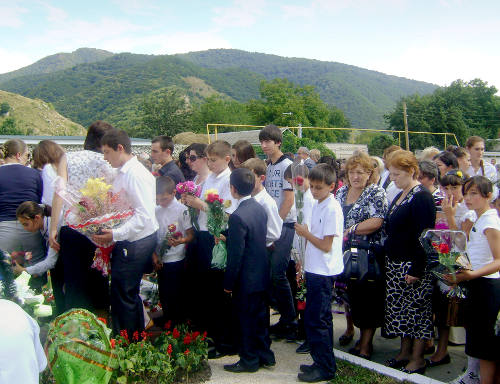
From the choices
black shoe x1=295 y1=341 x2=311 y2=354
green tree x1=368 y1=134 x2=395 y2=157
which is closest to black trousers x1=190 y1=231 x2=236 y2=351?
black shoe x1=295 y1=341 x2=311 y2=354

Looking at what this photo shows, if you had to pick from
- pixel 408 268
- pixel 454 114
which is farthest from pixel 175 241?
pixel 454 114

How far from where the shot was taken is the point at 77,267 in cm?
449

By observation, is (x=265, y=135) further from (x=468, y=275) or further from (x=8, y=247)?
(x=8, y=247)

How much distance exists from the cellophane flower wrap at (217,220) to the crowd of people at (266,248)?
71mm

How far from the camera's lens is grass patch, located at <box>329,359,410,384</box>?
4.00 m

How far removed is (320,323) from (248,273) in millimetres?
802

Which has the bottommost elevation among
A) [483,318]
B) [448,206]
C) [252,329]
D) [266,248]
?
[252,329]

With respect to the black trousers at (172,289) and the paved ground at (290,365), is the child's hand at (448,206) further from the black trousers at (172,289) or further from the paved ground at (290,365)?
the black trousers at (172,289)

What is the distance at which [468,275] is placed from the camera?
3.75 m

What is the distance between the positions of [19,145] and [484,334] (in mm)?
5396

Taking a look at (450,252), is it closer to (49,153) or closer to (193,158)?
(193,158)

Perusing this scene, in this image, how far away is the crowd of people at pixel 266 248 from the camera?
4062 mm

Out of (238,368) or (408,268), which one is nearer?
(238,368)

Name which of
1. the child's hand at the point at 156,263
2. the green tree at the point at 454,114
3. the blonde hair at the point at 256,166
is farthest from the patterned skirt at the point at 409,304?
the green tree at the point at 454,114
